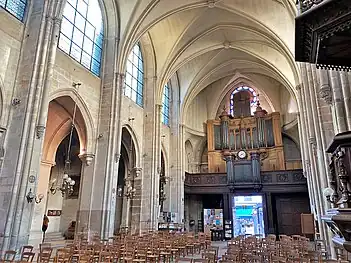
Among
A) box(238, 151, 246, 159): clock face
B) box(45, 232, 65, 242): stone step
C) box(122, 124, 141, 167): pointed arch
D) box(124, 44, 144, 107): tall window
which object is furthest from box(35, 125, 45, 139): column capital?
box(238, 151, 246, 159): clock face

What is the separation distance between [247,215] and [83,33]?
16652 millimetres

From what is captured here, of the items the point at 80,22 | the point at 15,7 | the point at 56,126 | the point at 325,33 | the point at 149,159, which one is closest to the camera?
the point at 325,33

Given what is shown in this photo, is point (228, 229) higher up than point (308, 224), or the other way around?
point (308, 224)

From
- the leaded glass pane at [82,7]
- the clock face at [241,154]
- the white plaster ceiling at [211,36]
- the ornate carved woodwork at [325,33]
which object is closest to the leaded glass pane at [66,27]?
the leaded glass pane at [82,7]

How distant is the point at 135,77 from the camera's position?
18.2 metres

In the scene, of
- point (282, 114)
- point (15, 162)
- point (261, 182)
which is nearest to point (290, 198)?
point (261, 182)

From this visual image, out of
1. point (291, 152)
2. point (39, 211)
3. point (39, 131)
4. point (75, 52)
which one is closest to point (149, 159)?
point (39, 211)

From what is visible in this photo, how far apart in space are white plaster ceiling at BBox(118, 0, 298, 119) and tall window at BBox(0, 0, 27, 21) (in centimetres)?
566

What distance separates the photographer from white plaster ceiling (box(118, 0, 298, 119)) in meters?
15.8

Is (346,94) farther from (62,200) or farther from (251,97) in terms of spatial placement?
(251,97)

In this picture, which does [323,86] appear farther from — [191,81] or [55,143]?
[191,81]

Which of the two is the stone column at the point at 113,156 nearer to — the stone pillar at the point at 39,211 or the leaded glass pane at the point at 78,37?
the leaded glass pane at the point at 78,37

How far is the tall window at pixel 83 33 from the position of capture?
492 inches

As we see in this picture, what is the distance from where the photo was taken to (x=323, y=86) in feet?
27.6
